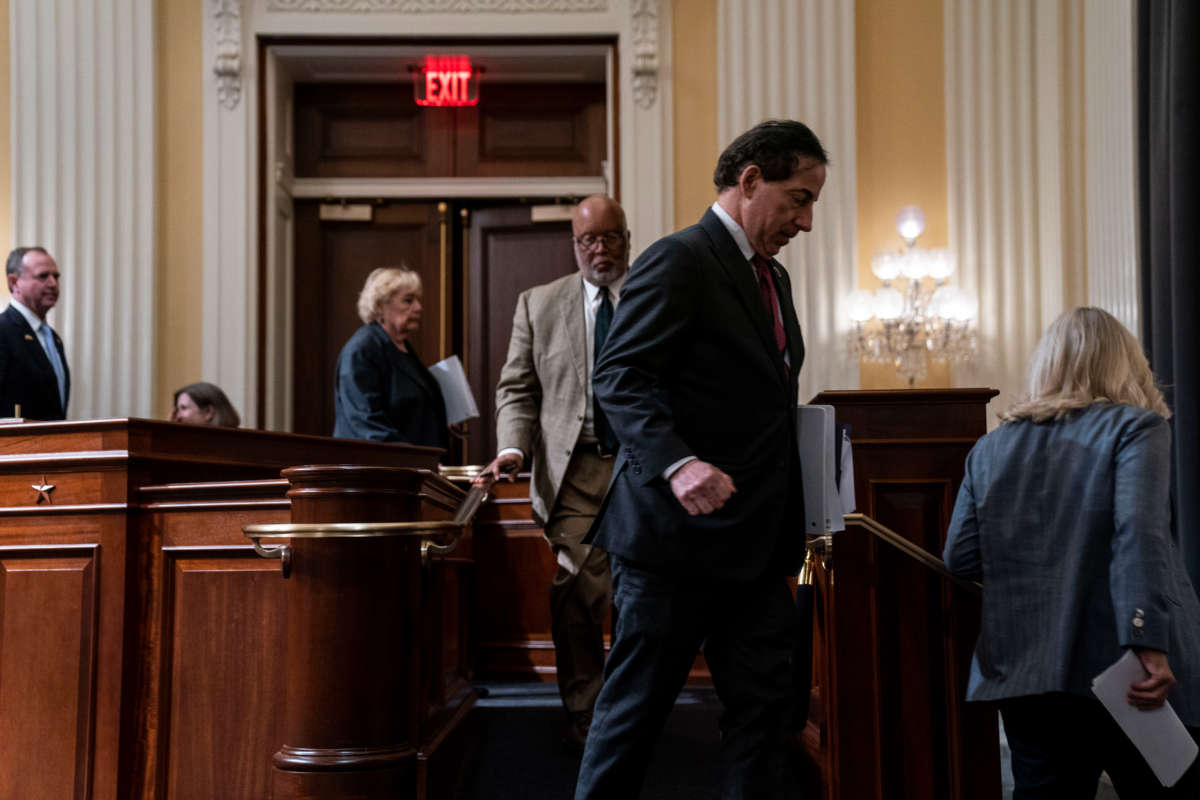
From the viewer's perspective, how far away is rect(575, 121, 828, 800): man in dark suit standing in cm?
205

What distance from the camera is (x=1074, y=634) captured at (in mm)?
2242

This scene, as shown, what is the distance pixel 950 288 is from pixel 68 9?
14.9 feet

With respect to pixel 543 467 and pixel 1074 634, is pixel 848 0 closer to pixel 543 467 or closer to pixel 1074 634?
pixel 543 467

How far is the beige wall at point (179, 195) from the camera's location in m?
6.32

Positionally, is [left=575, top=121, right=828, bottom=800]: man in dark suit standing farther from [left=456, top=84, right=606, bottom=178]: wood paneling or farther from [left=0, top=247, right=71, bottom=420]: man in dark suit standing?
[left=456, top=84, right=606, bottom=178]: wood paneling

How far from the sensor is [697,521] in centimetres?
205

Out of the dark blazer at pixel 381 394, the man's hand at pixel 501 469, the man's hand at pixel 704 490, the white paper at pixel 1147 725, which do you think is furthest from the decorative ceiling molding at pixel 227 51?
the white paper at pixel 1147 725

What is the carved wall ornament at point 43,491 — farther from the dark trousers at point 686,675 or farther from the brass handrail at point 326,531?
the dark trousers at point 686,675

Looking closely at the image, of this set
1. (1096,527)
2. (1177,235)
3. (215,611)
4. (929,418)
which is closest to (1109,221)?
(1177,235)

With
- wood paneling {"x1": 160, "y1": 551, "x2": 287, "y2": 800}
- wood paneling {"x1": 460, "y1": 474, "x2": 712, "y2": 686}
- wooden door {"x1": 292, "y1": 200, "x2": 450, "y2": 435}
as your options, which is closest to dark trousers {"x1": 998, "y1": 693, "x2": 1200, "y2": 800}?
wood paneling {"x1": 160, "y1": 551, "x2": 287, "y2": 800}

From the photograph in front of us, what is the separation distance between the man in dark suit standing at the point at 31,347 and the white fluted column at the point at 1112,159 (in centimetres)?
445

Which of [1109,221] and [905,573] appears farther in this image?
[1109,221]

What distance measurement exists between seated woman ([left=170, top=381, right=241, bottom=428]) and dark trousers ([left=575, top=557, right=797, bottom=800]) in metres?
3.57

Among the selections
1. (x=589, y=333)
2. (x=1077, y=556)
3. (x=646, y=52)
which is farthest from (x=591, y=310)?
(x=646, y=52)
